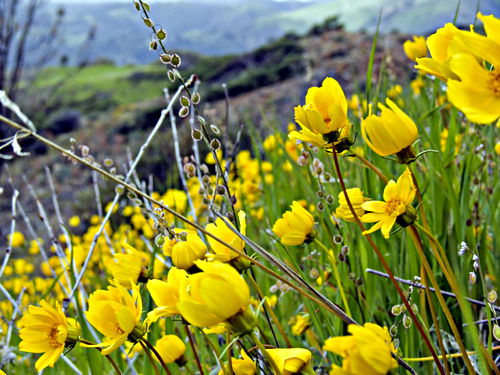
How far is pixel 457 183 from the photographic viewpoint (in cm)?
122

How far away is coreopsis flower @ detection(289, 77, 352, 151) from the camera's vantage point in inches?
22.5

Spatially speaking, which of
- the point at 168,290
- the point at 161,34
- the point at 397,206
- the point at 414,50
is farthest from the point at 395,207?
the point at 414,50

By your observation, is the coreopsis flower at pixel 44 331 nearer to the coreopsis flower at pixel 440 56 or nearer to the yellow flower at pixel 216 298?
the yellow flower at pixel 216 298

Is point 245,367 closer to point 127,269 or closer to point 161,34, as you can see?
point 127,269

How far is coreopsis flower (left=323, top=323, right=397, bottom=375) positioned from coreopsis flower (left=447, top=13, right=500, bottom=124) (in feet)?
0.66

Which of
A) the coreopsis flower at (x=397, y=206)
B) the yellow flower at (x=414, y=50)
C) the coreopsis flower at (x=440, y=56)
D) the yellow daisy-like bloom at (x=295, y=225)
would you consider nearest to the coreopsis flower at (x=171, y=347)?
the yellow daisy-like bloom at (x=295, y=225)

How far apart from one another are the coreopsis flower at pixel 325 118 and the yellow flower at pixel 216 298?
0.22 metres

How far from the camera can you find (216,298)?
422mm

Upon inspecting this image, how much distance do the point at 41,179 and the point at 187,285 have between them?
10517 mm

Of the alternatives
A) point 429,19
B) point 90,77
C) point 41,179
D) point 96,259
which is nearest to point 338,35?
point 41,179

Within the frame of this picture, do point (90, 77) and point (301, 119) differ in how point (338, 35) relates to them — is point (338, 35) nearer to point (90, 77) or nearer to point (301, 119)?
point (301, 119)

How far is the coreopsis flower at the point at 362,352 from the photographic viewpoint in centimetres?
38

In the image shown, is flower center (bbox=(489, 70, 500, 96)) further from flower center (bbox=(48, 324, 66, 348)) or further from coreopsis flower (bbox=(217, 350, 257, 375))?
flower center (bbox=(48, 324, 66, 348))

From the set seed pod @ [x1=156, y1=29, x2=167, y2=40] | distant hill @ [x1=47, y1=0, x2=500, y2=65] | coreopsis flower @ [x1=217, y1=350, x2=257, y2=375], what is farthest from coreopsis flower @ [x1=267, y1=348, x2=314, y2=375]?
distant hill @ [x1=47, y1=0, x2=500, y2=65]
